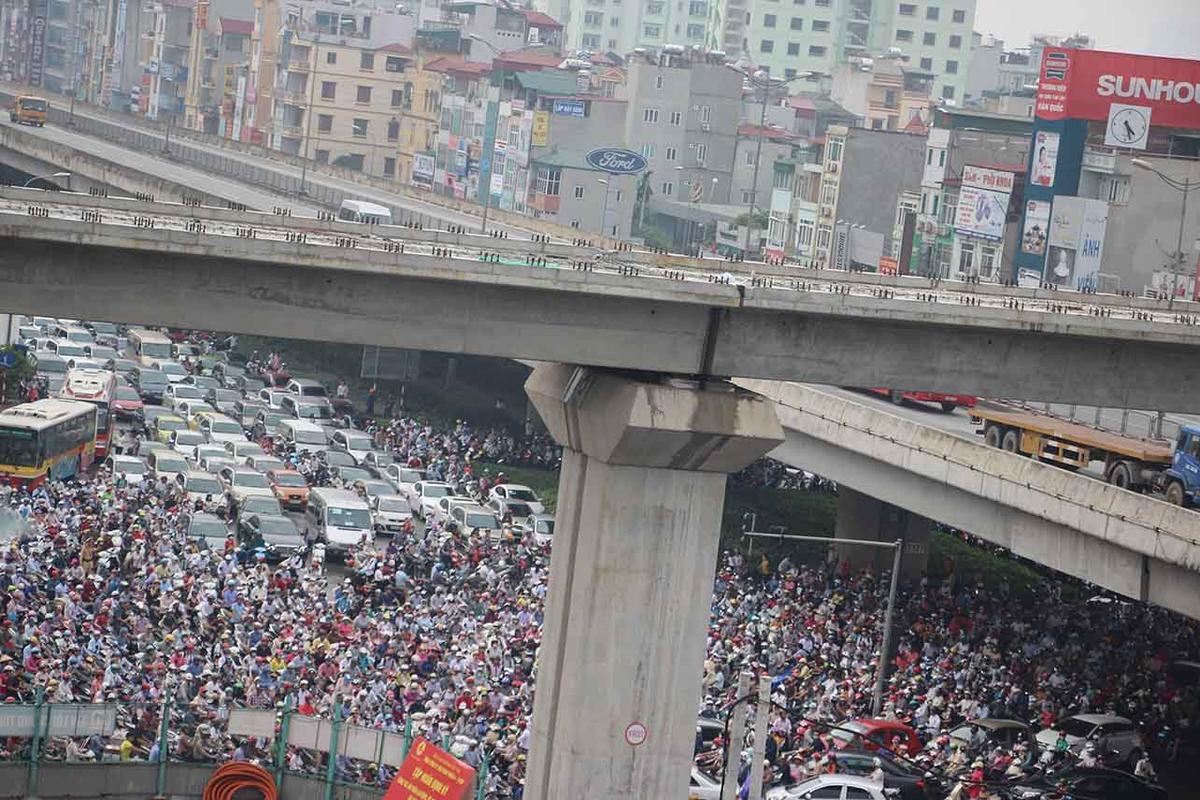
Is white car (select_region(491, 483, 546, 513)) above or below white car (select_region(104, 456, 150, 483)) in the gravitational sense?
above

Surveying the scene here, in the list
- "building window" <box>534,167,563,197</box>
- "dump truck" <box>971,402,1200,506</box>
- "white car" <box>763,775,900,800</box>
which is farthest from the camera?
"building window" <box>534,167,563,197</box>

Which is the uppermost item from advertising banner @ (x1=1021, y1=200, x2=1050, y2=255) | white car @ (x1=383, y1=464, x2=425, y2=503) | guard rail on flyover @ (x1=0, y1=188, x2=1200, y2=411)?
advertising banner @ (x1=1021, y1=200, x2=1050, y2=255)

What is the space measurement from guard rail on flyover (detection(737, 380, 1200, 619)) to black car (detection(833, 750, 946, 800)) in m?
5.10

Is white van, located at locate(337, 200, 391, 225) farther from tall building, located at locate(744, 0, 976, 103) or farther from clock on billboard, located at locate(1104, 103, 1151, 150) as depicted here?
tall building, located at locate(744, 0, 976, 103)

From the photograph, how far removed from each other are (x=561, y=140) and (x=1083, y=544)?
7677 centimetres

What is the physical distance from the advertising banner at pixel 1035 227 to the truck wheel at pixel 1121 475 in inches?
1511

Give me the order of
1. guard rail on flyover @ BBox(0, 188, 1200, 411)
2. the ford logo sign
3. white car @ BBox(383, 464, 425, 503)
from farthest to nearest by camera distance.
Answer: the ford logo sign, white car @ BBox(383, 464, 425, 503), guard rail on flyover @ BBox(0, 188, 1200, 411)

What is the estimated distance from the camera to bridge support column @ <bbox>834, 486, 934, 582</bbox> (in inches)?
1693

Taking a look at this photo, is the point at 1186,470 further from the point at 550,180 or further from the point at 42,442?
the point at 550,180

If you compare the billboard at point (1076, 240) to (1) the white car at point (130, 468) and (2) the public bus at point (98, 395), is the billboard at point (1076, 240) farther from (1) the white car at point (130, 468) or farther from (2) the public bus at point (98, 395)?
(1) the white car at point (130, 468)

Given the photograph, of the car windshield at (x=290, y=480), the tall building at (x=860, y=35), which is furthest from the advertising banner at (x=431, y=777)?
the tall building at (x=860, y=35)

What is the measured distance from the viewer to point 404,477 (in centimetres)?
4912

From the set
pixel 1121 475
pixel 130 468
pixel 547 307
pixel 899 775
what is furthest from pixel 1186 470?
pixel 130 468

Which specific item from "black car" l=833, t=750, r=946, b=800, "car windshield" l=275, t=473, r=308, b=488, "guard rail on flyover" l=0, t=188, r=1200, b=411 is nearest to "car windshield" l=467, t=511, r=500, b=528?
"car windshield" l=275, t=473, r=308, b=488
